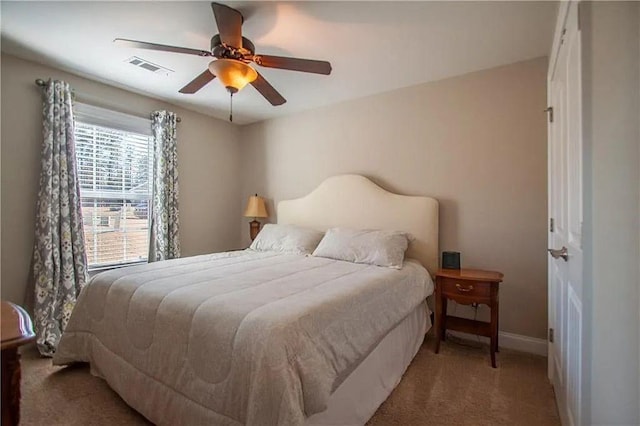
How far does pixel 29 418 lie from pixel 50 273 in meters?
1.24

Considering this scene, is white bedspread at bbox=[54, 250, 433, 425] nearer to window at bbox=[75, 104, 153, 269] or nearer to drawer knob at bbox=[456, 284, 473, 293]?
drawer knob at bbox=[456, 284, 473, 293]

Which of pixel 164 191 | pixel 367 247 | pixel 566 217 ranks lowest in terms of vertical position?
pixel 367 247

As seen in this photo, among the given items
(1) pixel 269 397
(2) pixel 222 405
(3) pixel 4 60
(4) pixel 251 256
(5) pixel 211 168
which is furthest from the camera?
(5) pixel 211 168

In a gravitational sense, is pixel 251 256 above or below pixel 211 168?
below

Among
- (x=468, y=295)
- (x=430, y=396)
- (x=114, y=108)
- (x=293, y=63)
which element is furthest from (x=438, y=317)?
(x=114, y=108)

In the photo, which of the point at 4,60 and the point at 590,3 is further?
the point at 4,60

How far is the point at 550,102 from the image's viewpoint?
2.04 m

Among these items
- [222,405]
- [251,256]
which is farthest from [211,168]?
[222,405]

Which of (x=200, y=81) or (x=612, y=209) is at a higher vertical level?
(x=200, y=81)

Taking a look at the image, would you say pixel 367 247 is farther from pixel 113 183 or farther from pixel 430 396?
pixel 113 183

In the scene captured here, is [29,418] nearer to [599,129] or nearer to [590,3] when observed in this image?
[599,129]

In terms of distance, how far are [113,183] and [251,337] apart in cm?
281

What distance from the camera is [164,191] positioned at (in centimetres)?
340

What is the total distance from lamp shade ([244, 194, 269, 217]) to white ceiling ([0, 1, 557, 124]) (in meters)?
1.60
